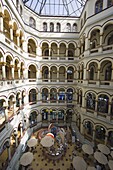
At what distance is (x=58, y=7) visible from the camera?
68.0 ft

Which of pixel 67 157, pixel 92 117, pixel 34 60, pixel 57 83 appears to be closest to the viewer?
pixel 67 157

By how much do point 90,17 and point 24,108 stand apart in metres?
17.4

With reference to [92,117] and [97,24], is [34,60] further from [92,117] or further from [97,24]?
[92,117]

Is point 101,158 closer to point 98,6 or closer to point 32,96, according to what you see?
point 32,96

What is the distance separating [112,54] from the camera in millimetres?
12430

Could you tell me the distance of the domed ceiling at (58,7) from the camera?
1944 cm

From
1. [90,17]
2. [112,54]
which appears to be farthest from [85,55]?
[90,17]

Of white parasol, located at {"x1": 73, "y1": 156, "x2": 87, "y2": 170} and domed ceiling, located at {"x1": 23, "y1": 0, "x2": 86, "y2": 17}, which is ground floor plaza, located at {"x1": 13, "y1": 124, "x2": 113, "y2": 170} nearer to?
white parasol, located at {"x1": 73, "y1": 156, "x2": 87, "y2": 170}

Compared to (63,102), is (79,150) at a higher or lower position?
lower

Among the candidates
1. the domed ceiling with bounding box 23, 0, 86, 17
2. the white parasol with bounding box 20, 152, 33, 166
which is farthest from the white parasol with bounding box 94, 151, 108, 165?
the domed ceiling with bounding box 23, 0, 86, 17

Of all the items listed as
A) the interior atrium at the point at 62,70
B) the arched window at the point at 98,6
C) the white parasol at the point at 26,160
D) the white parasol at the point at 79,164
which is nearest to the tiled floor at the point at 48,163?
the white parasol at the point at 26,160

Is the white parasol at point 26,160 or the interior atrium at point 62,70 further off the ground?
the interior atrium at point 62,70

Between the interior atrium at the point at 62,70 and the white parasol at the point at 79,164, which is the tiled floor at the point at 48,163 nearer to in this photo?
the white parasol at the point at 79,164

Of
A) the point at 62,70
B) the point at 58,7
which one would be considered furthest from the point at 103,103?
the point at 58,7
